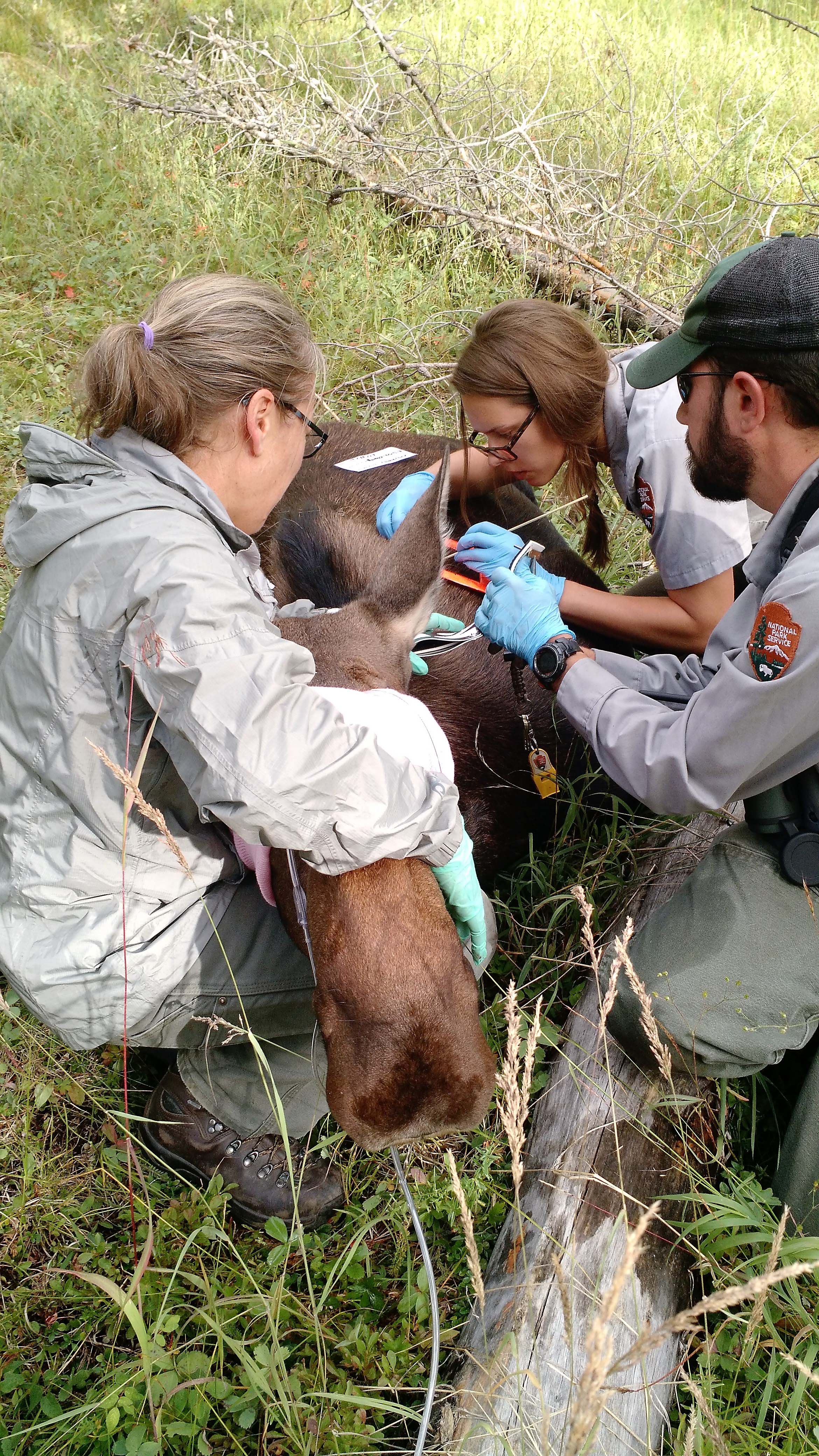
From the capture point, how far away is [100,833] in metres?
2.61

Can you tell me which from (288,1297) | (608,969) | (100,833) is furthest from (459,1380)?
(100,833)

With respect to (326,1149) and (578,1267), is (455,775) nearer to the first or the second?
(326,1149)

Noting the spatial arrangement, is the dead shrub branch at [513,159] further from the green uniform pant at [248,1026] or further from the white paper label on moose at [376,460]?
the green uniform pant at [248,1026]

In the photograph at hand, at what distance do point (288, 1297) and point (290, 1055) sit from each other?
0.69 m

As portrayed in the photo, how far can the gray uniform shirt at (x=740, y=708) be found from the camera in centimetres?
249

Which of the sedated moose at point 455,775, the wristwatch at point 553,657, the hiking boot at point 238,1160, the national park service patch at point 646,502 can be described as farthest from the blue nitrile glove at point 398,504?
the hiking boot at point 238,1160

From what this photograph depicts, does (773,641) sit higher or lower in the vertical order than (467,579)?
higher

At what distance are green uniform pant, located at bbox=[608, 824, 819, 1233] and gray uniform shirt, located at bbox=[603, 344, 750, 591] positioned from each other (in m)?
1.34

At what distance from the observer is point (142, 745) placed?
253 centimetres

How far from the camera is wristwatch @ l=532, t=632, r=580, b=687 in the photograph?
326 cm

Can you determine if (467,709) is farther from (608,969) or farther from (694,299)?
(694,299)

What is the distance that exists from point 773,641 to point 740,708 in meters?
0.19

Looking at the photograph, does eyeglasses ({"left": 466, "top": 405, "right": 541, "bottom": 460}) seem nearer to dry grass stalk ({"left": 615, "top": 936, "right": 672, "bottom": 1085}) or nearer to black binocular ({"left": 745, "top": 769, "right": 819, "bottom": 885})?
black binocular ({"left": 745, "top": 769, "right": 819, "bottom": 885})

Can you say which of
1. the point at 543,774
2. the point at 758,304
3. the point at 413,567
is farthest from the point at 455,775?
the point at 758,304
